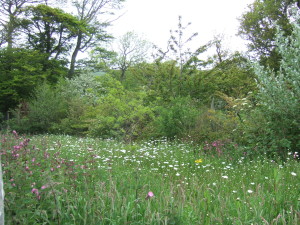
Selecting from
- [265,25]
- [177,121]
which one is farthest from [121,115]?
[265,25]

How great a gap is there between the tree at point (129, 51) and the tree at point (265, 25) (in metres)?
11.1

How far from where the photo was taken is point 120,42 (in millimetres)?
28609

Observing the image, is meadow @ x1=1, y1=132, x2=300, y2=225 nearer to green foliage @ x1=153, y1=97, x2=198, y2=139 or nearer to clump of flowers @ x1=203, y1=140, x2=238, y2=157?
clump of flowers @ x1=203, y1=140, x2=238, y2=157

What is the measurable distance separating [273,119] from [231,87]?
8.77 meters

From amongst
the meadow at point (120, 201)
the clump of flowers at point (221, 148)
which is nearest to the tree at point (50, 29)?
the clump of flowers at point (221, 148)

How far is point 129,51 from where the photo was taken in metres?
28.8

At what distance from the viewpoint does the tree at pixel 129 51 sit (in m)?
28.5

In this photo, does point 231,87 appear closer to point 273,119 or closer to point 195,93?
point 195,93

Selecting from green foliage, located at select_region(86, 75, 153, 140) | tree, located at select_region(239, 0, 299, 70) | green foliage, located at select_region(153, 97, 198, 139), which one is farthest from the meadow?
tree, located at select_region(239, 0, 299, 70)

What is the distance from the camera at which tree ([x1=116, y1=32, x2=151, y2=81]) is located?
28531 millimetres

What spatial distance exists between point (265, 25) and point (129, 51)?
13.8 meters

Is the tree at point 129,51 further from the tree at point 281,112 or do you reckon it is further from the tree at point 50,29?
the tree at point 281,112

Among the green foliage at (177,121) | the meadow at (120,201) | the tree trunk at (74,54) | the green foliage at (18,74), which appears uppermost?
the tree trunk at (74,54)

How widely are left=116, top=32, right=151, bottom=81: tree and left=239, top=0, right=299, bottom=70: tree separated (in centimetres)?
1112
